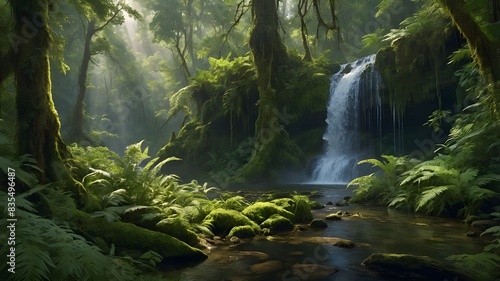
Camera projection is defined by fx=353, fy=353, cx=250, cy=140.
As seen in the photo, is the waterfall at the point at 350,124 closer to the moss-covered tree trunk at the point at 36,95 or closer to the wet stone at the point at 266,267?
the wet stone at the point at 266,267

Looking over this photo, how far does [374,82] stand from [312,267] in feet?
51.4

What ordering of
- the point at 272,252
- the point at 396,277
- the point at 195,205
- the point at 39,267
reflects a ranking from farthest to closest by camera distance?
the point at 195,205, the point at 272,252, the point at 396,277, the point at 39,267

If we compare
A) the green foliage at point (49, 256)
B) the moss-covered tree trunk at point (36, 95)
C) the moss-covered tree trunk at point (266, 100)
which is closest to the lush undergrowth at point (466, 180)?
the green foliage at point (49, 256)

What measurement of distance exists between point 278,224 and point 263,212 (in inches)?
24.4

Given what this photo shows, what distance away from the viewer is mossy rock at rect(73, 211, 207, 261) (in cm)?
498

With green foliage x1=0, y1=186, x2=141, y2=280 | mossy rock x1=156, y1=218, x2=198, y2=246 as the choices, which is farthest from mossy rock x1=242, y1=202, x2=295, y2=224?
green foliage x1=0, y1=186, x2=141, y2=280

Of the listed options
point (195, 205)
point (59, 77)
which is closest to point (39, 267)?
point (195, 205)

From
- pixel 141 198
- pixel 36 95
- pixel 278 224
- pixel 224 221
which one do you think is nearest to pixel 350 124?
pixel 278 224

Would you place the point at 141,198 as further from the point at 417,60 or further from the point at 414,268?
the point at 417,60

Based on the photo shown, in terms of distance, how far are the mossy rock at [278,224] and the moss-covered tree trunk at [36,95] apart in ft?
11.9

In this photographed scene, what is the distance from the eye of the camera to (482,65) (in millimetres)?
7367

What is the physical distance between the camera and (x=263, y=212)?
786 centimetres

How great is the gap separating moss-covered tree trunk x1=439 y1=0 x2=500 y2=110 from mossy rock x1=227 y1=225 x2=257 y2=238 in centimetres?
546

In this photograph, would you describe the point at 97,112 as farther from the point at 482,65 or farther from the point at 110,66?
the point at 482,65
